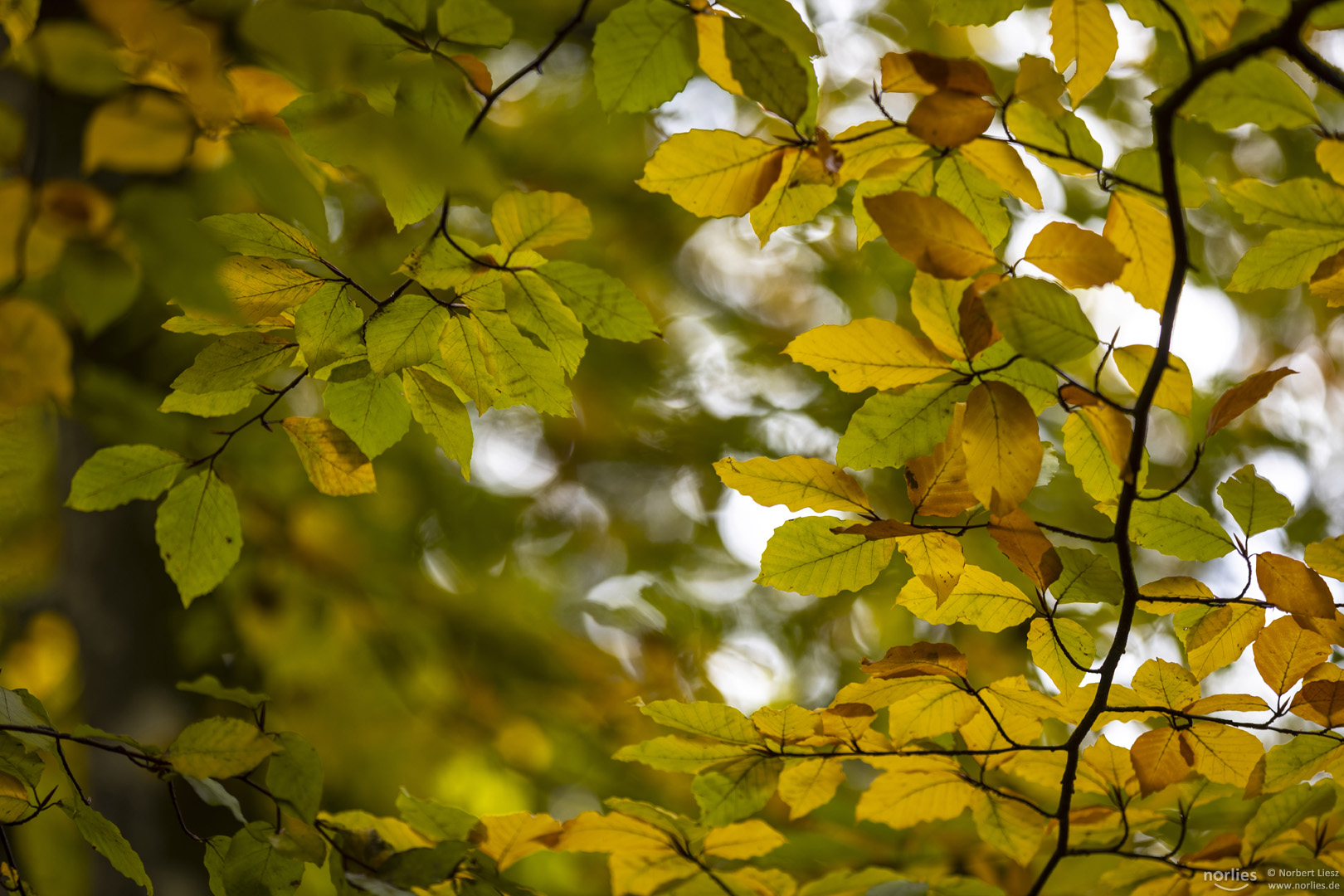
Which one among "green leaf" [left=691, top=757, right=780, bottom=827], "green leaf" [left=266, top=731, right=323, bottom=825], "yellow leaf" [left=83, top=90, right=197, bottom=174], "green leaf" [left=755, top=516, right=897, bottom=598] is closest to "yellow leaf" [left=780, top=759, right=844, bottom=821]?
"green leaf" [left=691, top=757, right=780, bottom=827]

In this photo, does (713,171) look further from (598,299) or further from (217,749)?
(217,749)

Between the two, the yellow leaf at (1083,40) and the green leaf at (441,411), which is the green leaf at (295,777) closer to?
the green leaf at (441,411)

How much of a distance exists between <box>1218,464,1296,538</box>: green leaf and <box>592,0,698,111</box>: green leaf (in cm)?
49

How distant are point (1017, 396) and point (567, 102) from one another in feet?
5.14

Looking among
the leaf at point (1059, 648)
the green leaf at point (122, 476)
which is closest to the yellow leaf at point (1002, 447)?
the leaf at point (1059, 648)

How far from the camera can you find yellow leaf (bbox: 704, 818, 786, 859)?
0.66 meters

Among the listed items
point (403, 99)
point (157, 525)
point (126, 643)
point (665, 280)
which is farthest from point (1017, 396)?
point (665, 280)

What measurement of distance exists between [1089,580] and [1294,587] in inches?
5.8

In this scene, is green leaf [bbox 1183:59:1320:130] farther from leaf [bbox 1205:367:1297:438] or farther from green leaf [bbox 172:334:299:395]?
green leaf [bbox 172:334:299:395]

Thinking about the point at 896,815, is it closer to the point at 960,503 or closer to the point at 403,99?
the point at 960,503

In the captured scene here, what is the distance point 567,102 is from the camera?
175cm

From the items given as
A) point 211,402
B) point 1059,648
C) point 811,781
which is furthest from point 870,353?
point 211,402

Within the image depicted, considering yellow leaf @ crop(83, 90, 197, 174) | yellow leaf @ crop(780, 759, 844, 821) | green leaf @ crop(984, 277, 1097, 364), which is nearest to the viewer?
yellow leaf @ crop(83, 90, 197, 174)

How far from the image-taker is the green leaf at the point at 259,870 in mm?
563
